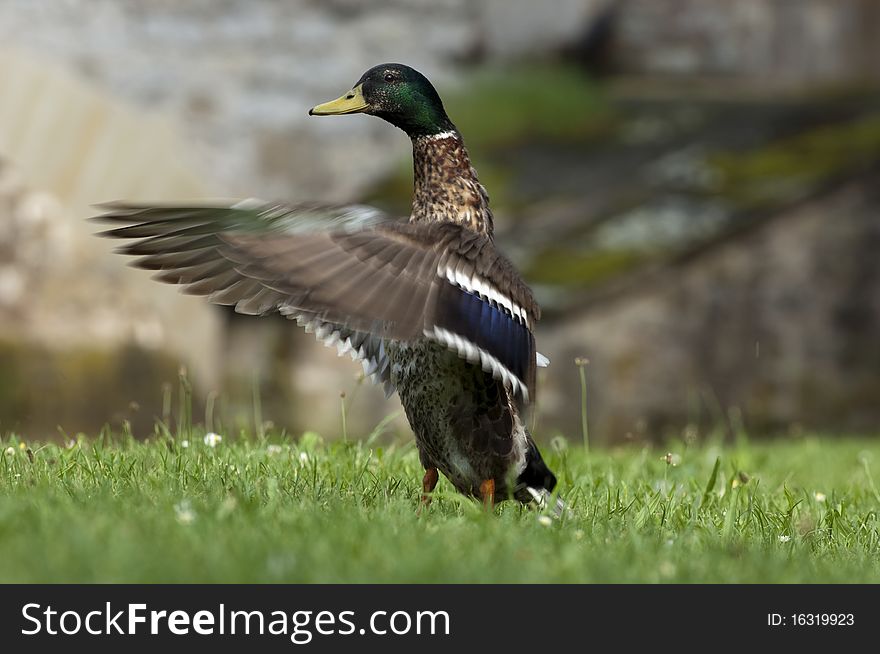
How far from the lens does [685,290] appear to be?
417 inches

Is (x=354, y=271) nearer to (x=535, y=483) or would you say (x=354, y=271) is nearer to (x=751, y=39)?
(x=535, y=483)

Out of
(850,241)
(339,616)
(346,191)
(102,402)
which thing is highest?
(346,191)

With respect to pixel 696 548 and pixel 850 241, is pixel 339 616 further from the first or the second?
pixel 850 241

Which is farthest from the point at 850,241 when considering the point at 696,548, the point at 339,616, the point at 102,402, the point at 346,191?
the point at 339,616

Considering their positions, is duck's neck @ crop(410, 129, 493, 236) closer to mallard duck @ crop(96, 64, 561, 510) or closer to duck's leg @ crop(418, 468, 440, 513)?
mallard duck @ crop(96, 64, 561, 510)

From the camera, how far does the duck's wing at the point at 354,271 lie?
12.1 feet

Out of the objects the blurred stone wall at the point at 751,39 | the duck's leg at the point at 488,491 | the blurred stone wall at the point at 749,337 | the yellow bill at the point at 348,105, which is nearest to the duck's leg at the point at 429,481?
the duck's leg at the point at 488,491

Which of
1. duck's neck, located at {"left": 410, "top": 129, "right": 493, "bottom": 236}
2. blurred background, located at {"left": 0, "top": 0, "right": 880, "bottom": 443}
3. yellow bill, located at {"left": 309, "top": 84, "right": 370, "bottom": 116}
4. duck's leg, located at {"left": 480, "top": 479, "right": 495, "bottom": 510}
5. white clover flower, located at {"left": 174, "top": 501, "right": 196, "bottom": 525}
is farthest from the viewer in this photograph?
blurred background, located at {"left": 0, "top": 0, "right": 880, "bottom": 443}

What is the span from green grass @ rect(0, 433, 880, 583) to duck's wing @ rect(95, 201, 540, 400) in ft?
1.95

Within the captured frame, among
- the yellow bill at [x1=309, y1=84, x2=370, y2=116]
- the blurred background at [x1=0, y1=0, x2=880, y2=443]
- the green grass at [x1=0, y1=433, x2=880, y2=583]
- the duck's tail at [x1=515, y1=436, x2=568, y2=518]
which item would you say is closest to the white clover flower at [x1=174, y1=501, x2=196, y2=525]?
the green grass at [x1=0, y1=433, x2=880, y2=583]

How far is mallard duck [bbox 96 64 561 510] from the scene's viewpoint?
374 cm

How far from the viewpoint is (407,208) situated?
35.1 ft

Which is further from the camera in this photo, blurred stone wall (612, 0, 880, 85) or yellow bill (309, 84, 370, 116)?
blurred stone wall (612, 0, 880, 85)

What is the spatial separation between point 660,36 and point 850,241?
300 cm
